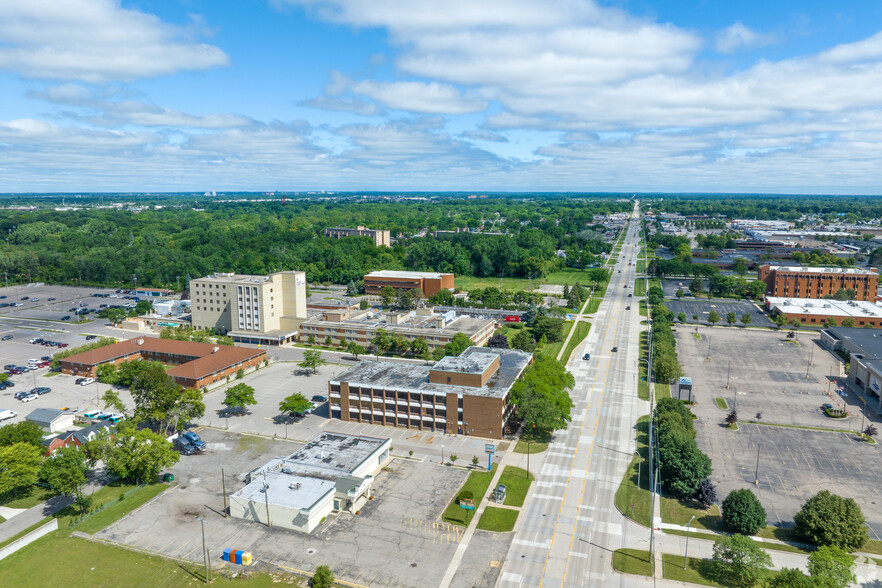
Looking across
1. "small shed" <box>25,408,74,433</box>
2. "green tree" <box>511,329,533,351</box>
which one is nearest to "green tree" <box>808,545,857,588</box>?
A: "green tree" <box>511,329,533,351</box>

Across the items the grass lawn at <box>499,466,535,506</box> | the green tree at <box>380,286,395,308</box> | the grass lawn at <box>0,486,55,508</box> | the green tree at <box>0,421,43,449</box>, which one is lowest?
the grass lawn at <box>0,486,55,508</box>

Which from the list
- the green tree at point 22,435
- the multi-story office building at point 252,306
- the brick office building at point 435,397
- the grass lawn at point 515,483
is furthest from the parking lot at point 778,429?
the multi-story office building at point 252,306

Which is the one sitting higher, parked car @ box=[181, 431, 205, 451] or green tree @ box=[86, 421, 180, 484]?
green tree @ box=[86, 421, 180, 484]

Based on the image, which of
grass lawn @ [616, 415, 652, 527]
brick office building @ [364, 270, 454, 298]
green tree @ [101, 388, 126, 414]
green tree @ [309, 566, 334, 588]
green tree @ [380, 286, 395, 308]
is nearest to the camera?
green tree @ [309, 566, 334, 588]

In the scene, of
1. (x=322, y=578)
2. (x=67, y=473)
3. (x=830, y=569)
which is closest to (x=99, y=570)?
(x=67, y=473)

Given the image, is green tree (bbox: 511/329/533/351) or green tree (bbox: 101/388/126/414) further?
green tree (bbox: 511/329/533/351)

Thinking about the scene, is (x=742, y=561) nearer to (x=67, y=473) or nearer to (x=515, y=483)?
(x=515, y=483)

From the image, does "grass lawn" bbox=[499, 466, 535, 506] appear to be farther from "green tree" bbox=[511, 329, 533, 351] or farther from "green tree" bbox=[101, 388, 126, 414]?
"green tree" bbox=[101, 388, 126, 414]
